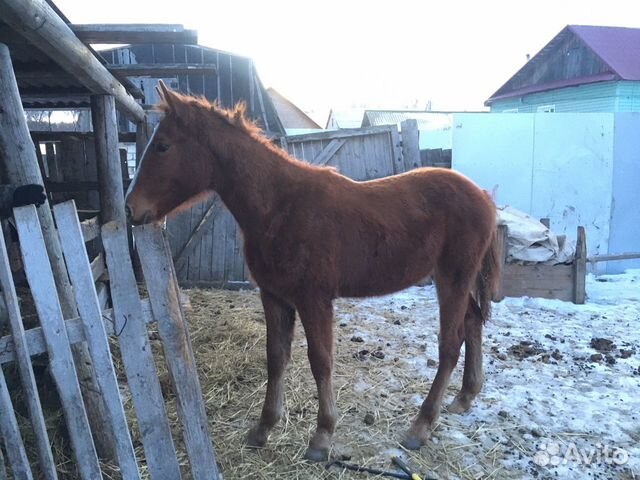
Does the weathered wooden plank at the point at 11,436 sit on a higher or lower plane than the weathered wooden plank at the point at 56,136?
lower

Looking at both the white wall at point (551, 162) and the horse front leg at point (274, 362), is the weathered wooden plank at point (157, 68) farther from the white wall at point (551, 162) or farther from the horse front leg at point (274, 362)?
the white wall at point (551, 162)

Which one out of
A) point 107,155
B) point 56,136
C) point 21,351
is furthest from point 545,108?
point 21,351

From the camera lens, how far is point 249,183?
9.89 ft

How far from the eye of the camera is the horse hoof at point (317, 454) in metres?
3.04

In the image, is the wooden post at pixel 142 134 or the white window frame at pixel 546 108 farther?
the white window frame at pixel 546 108

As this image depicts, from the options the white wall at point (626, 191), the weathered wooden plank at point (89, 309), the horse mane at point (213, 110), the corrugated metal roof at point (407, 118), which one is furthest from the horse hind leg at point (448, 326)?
the corrugated metal roof at point (407, 118)

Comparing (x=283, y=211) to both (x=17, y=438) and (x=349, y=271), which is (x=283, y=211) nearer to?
(x=349, y=271)

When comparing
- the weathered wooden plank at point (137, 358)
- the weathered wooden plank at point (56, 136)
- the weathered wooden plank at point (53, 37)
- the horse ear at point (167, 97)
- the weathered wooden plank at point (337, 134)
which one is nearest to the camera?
the weathered wooden plank at point (137, 358)

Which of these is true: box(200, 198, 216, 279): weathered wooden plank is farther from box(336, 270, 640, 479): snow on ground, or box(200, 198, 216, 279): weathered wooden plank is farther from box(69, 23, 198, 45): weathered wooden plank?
box(69, 23, 198, 45): weathered wooden plank

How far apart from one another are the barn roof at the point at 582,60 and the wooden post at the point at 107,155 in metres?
19.4

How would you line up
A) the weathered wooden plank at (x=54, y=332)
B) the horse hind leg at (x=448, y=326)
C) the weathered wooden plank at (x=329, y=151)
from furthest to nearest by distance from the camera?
the weathered wooden plank at (x=329, y=151) < the horse hind leg at (x=448, y=326) < the weathered wooden plank at (x=54, y=332)

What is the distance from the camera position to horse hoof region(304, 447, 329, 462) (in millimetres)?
3043

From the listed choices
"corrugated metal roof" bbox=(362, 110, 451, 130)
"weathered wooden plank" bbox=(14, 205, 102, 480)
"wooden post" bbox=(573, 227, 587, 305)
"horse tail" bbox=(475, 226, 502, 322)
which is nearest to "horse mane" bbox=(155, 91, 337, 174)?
"weathered wooden plank" bbox=(14, 205, 102, 480)

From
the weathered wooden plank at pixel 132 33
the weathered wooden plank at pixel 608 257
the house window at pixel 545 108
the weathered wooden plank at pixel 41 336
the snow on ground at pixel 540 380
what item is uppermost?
the house window at pixel 545 108
